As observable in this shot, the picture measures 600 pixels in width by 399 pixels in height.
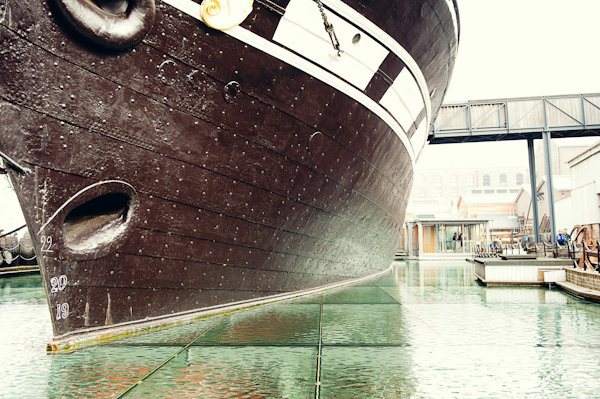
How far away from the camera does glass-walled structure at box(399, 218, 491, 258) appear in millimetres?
23656

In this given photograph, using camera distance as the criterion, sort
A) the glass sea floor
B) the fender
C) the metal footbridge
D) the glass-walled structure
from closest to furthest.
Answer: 1. the glass sea floor
2. the fender
3. the metal footbridge
4. the glass-walled structure

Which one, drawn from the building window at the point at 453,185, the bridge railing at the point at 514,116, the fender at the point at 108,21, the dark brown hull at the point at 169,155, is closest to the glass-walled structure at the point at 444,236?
the bridge railing at the point at 514,116

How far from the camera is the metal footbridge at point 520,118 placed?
21781 mm

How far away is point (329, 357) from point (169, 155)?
217cm

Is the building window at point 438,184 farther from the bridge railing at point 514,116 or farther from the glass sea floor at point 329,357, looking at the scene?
the glass sea floor at point 329,357

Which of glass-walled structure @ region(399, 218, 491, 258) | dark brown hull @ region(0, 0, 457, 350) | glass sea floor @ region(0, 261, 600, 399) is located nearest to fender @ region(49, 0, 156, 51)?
dark brown hull @ region(0, 0, 457, 350)

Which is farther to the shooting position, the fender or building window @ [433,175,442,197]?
building window @ [433,175,442,197]

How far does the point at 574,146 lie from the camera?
60844mm

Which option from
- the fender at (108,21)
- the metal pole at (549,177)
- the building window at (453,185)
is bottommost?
the fender at (108,21)

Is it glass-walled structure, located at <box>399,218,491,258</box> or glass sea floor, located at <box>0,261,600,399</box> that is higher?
glass-walled structure, located at <box>399,218,491,258</box>

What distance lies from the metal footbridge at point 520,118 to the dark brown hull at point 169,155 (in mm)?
18080

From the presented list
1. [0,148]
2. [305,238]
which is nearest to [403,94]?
[305,238]

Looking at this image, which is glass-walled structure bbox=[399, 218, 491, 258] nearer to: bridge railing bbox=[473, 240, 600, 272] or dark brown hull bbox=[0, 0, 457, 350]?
bridge railing bbox=[473, 240, 600, 272]

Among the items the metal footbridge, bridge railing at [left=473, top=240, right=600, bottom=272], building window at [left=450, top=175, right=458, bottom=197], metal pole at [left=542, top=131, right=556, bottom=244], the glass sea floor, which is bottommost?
the glass sea floor
